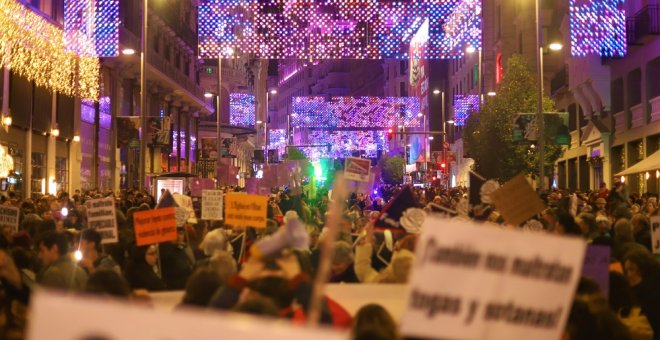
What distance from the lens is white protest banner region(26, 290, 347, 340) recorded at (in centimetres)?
311

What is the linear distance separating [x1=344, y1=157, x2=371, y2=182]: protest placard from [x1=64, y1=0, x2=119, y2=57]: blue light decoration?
1542cm

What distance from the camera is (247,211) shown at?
13.9 meters

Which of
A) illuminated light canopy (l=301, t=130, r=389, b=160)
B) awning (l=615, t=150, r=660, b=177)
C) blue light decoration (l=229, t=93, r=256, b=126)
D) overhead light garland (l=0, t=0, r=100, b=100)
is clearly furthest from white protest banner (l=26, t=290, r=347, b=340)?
illuminated light canopy (l=301, t=130, r=389, b=160)

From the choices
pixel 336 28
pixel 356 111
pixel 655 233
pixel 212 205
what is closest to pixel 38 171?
pixel 336 28

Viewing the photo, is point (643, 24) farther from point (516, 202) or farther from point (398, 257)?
point (398, 257)

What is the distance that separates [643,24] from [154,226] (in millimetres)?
25751

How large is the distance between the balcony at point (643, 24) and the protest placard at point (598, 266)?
84.7ft

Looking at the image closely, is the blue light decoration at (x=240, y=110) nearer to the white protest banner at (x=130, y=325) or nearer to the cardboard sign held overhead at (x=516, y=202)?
the cardboard sign held overhead at (x=516, y=202)

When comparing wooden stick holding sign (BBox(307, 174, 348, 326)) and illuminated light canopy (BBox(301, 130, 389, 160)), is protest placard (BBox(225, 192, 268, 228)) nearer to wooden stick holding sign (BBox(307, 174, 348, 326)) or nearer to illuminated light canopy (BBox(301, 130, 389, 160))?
wooden stick holding sign (BBox(307, 174, 348, 326))

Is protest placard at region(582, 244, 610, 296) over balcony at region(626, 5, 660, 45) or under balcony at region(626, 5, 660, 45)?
under

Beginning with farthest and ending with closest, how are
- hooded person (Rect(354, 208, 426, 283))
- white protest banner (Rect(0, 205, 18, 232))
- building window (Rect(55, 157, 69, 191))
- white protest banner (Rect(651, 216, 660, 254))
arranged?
building window (Rect(55, 157, 69, 191)) → white protest banner (Rect(0, 205, 18, 232)) → white protest banner (Rect(651, 216, 660, 254)) → hooded person (Rect(354, 208, 426, 283))

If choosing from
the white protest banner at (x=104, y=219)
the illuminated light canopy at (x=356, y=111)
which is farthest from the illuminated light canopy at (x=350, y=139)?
the white protest banner at (x=104, y=219)

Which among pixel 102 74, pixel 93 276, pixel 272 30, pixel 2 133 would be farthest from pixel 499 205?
pixel 102 74

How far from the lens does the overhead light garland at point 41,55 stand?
2545 cm
